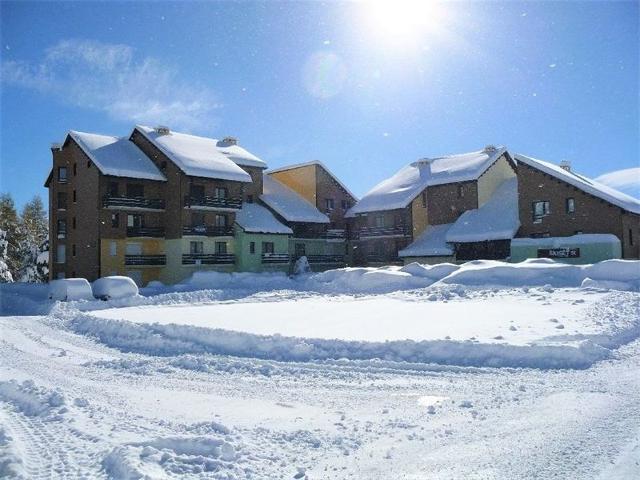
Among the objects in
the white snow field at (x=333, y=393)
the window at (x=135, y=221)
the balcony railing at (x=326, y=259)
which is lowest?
the white snow field at (x=333, y=393)

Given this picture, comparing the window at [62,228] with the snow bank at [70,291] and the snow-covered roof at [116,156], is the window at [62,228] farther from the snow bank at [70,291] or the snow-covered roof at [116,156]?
the snow bank at [70,291]

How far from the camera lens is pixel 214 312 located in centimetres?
2020

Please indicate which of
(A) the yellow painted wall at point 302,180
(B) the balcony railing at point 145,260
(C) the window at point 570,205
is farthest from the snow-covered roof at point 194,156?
(C) the window at point 570,205

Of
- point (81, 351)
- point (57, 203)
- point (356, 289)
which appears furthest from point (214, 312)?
point (57, 203)

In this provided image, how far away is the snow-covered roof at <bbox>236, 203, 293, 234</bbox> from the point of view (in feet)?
137

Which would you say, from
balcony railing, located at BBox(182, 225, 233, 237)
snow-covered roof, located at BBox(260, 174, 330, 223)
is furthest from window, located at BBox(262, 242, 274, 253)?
balcony railing, located at BBox(182, 225, 233, 237)

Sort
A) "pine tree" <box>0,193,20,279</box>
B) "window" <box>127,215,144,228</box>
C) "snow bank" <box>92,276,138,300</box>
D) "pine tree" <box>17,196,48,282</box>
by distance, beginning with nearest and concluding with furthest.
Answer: "snow bank" <box>92,276,138,300</box>, "window" <box>127,215,144,228</box>, "pine tree" <box>17,196,48,282</box>, "pine tree" <box>0,193,20,279</box>

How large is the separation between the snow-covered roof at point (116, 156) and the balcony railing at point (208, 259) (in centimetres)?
612

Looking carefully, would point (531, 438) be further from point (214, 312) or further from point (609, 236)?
point (609, 236)

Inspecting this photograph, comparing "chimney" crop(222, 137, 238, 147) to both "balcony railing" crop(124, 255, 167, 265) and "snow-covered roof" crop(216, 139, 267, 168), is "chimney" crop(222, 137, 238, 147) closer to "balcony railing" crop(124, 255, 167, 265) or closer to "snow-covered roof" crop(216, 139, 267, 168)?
"snow-covered roof" crop(216, 139, 267, 168)

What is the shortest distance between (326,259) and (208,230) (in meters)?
12.0

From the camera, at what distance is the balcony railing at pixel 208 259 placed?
128 feet

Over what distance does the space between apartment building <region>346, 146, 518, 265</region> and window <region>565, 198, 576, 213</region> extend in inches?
150

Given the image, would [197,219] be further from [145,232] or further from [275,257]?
[275,257]
